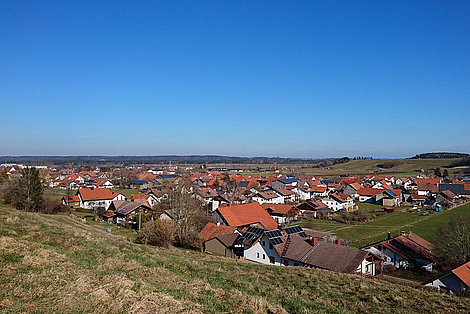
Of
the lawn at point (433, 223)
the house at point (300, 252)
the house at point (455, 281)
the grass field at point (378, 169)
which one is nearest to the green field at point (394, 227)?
the lawn at point (433, 223)

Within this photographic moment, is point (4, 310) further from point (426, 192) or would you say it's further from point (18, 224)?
point (426, 192)

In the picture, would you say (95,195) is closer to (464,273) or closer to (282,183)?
(282,183)

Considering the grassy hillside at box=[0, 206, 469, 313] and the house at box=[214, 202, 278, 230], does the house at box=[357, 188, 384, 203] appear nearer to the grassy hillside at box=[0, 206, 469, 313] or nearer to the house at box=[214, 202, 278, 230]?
the house at box=[214, 202, 278, 230]

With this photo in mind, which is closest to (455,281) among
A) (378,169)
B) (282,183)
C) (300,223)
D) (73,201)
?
(300,223)

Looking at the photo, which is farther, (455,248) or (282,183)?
(282,183)

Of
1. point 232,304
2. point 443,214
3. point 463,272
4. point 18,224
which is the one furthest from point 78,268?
point 443,214

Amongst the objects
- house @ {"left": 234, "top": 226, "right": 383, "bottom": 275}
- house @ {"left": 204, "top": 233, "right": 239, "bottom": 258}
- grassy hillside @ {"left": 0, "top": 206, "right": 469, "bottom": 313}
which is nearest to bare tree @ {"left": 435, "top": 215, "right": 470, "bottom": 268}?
house @ {"left": 234, "top": 226, "right": 383, "bottom": 275}

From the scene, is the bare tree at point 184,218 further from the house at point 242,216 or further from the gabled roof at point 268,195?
the gabled roof at point 268,195
